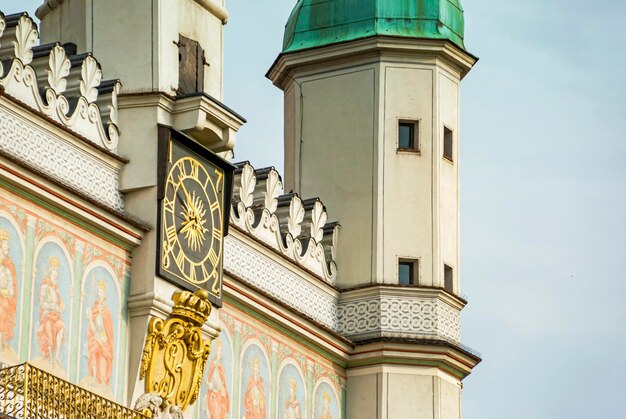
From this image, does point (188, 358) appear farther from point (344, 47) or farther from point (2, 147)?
point (344, 47)

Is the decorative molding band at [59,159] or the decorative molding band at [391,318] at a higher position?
the decorative molding band at [391,318]

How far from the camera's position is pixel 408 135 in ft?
97.0

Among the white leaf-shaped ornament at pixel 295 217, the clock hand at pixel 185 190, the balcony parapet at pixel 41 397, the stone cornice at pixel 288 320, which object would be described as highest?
the white leaf-shaped ornament at pixel 295 217

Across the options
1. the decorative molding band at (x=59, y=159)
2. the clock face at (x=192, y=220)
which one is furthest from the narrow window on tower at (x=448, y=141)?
the decorative molding band at (x=59, y=159)

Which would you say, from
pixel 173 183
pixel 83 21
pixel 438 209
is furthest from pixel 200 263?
pixel 438 209

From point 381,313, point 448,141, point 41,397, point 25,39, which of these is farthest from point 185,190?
point 448,141

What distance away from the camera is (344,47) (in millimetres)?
29734

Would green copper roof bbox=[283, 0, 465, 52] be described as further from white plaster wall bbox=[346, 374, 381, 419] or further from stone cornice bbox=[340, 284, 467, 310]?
white plaster wall bbox=[346, 374, 381, 419]

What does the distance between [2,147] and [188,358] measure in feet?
10.8

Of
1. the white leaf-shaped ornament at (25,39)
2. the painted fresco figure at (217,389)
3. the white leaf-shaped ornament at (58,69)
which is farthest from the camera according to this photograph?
the painted fresco figure at (217,389)

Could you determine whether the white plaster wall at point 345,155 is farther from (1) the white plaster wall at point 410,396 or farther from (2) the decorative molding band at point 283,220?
(1) the white plaster wall at point 410,396

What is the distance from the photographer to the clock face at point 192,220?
24422mm

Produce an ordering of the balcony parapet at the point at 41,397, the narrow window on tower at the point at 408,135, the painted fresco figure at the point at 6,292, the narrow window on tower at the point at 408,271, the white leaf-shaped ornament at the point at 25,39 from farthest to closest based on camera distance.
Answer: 1. the narrow window on tower at the point at 408,135
2. the narrow window on tower at the point at 408,271
3. the white leaf-shaped ornament at the point at 25,39
4. the painted fresco figure at the point at 6,292
5. the balcony parapet at the point at 41,397

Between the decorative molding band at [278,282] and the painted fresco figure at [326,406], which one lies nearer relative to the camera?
the decorative molding band at [278,282]
